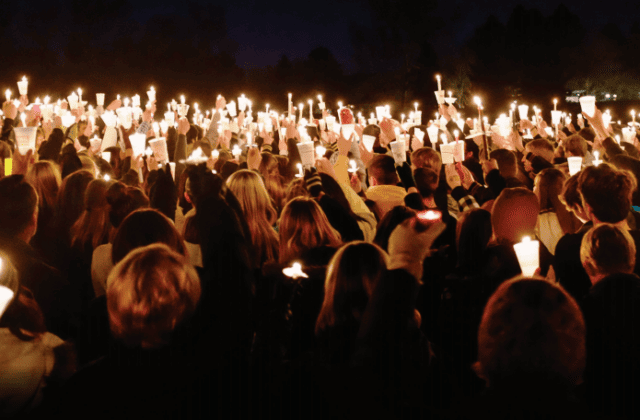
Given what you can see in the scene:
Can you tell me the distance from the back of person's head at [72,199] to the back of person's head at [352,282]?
2.42 m

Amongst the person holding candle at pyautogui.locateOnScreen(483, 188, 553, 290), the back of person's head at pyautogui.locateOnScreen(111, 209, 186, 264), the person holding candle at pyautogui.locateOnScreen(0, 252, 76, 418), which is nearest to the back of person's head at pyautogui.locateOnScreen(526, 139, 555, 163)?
the person holding candle at pyautogui.locateOnScreen(483, 188, 553, 290)

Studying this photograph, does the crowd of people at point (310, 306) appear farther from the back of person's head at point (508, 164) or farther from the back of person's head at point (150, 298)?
the back of person's head at point (508, 164)

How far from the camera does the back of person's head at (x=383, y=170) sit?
533cm

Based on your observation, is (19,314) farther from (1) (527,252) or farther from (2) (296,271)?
(1) (527,252)

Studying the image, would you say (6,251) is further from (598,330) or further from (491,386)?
(598,330)

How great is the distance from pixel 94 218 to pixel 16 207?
2.39 ft

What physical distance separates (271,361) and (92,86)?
34.8m

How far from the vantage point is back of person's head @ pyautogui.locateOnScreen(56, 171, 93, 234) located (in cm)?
415

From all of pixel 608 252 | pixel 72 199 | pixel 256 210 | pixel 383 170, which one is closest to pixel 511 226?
pixel 608 252

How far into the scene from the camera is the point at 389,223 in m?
3.78

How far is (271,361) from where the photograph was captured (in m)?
2.32

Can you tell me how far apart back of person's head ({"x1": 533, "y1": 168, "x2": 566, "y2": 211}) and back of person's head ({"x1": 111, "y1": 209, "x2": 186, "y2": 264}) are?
2.65 meters

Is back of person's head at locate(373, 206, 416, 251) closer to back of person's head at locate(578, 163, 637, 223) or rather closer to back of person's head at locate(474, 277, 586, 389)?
back of person's head at locate(578, 163, 637, 223)

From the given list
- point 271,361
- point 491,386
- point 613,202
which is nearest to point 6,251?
point 271,361
